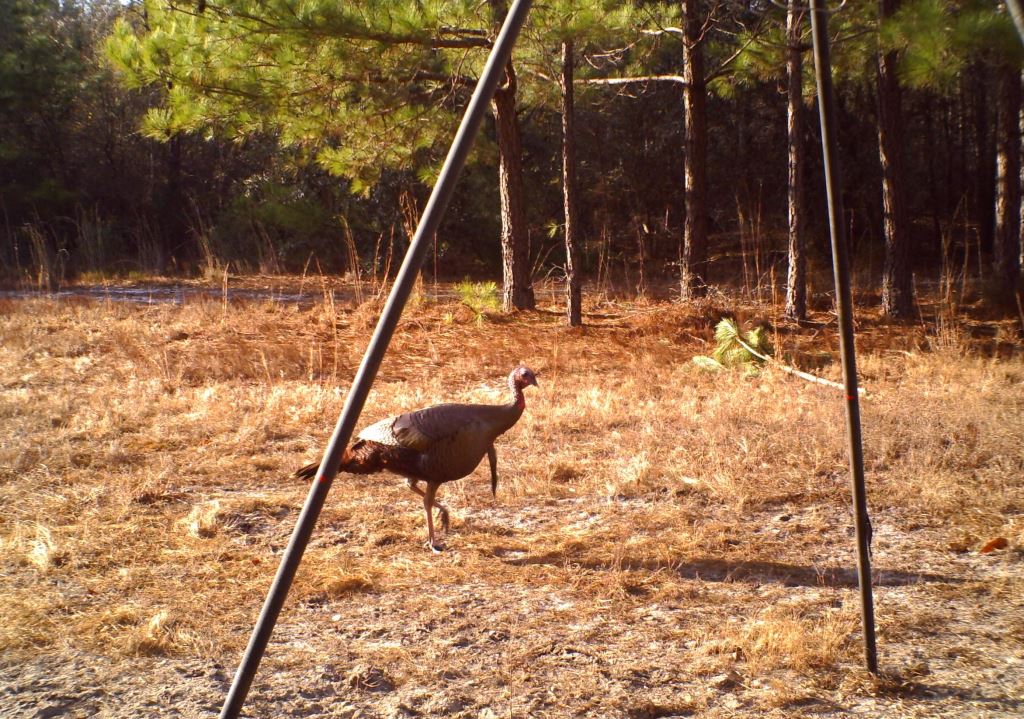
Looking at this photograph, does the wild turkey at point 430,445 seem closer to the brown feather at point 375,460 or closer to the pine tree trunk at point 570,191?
the brown feather at point 375,460

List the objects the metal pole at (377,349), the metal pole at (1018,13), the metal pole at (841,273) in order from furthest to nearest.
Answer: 1. the metal pole at (841,273)
2. the metal pole at (1018,13)
3. the metal pole at (377,349)

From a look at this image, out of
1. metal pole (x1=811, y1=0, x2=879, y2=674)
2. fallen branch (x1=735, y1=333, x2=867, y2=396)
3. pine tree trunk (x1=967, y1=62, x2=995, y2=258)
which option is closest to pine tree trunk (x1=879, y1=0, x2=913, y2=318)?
fallen branch (x1=735, y1=333, x2=867, y2=396)

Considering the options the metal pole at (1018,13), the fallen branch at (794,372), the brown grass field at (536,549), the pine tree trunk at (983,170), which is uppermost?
the pine tree trunk at (983,170)

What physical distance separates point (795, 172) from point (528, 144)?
8.98 m

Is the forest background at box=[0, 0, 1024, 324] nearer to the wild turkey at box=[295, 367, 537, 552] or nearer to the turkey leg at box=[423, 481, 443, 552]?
the wild turkey at box=[295, 367, 537, 552]

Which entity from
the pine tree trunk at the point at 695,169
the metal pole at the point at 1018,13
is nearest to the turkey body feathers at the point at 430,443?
the metal pole at the point at 1018,13

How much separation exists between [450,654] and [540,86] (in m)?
9.75

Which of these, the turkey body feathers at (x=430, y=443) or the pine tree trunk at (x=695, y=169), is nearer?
the turkey body feathers at (x=430, y=443)

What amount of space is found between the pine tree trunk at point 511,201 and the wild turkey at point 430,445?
700cm

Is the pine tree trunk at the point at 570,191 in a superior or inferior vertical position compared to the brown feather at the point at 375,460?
superior

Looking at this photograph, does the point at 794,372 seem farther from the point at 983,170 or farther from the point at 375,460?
the point at 983,170

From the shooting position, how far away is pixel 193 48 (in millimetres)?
9219

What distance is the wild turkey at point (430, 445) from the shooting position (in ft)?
14.4

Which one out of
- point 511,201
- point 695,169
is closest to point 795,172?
point 695,169
